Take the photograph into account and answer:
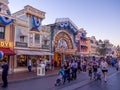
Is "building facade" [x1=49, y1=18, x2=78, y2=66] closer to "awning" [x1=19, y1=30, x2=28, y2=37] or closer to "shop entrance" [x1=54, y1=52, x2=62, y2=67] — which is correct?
"shop entrance" [x1=54, y1=52, x2=62, y2=67]

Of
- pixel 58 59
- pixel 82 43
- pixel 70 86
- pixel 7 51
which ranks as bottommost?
pixel 70 86

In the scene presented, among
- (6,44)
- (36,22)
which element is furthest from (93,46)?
(6,44)

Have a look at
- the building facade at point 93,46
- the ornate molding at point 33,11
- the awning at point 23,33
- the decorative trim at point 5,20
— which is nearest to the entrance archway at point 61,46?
the ornate molding at point 33,11

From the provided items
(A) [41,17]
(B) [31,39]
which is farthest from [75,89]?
(A) [41,17]

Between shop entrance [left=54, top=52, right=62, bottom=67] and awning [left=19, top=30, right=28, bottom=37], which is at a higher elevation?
awning [left=19, top=30, right=28, bottom=37]

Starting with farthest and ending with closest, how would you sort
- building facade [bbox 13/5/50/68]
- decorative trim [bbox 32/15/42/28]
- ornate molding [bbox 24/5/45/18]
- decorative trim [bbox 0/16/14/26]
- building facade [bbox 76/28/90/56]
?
1. building facade [bbox 76/28/90/56]
2. decorative trim [bbox 32/15/42/28]
3. ornate molding [bbox 24/5/45/18]
4. building facade [bbox 13/5/50/68]
5. decorative trim [bbox 0/16/14/26]

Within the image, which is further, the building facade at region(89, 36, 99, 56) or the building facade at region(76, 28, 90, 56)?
the building facade at region(89, 36, 99, 56)

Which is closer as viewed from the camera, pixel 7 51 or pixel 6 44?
pixel 7 51

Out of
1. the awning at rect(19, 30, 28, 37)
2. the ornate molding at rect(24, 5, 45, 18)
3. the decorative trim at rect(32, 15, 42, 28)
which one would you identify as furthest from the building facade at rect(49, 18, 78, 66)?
the awning at rect(19, 30, 28, 37)

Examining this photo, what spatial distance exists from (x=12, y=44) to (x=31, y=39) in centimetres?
414

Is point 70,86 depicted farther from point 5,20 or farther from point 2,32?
point 2,32

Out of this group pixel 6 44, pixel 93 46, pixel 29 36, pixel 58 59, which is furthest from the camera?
pixel 93 46

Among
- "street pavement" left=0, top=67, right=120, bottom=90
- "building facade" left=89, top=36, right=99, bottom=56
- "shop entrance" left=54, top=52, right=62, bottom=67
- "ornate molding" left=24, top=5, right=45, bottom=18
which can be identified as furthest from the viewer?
"building facade" left=89, top=36, right=99, bottom=56

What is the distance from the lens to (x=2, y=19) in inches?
903
